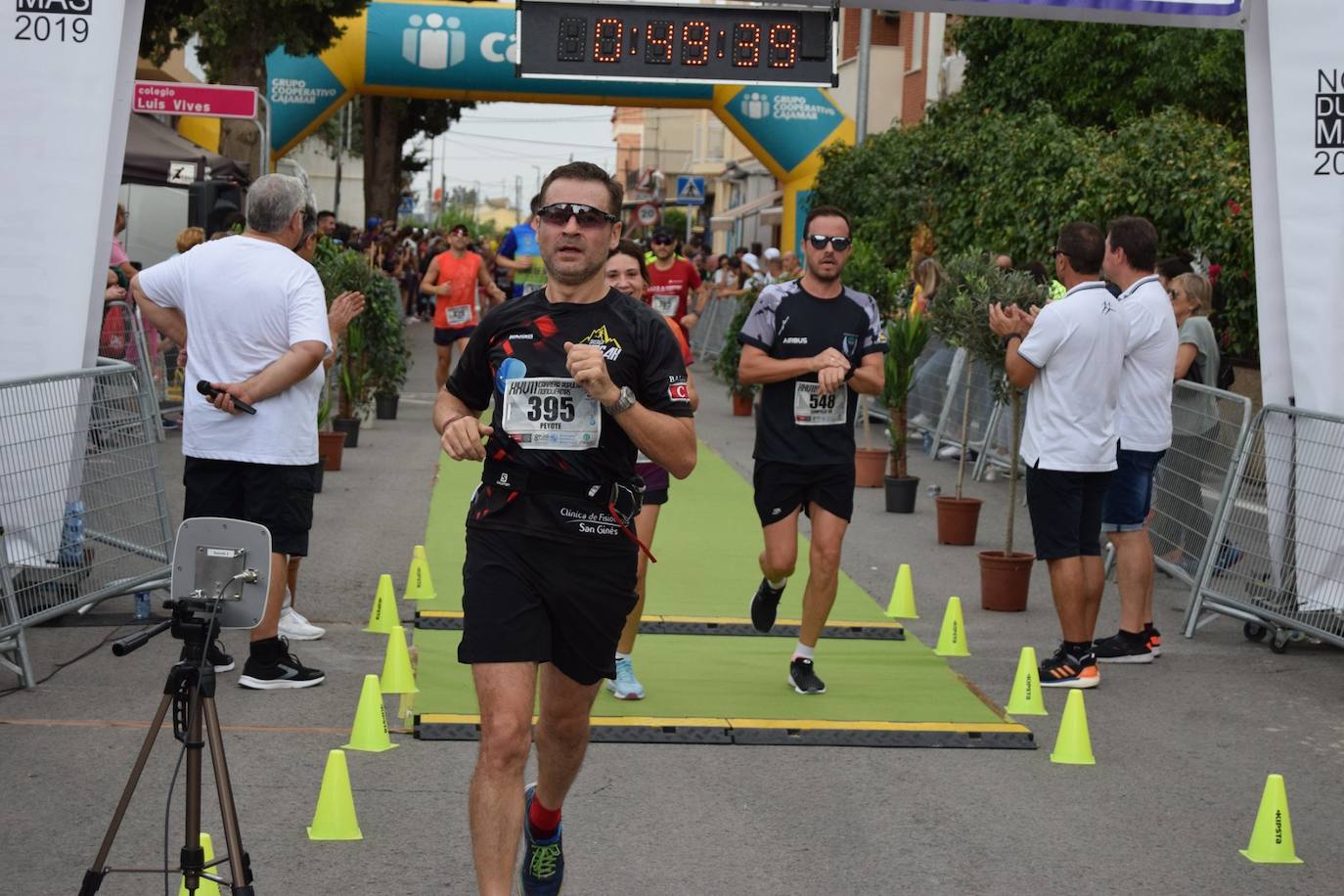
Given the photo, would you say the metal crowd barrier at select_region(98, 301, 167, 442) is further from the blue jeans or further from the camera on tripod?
the camera on tripod

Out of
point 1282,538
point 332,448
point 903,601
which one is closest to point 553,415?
point 903,601

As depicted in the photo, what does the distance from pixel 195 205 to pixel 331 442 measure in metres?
3.03

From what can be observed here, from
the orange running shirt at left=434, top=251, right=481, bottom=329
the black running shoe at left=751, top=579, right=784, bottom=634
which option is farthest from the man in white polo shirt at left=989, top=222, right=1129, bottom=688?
the orange running shirt at left=434, top=251, right=481, bottom=329

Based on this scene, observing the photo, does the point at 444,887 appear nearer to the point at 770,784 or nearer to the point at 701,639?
the point at 770,784

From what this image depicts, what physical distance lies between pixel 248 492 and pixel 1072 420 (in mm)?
3684

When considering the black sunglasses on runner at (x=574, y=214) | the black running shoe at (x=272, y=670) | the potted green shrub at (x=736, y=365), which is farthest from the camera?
the potted green shrub at (x=736, y=365)

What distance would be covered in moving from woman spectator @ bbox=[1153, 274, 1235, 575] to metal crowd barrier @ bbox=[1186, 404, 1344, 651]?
0.95 ft

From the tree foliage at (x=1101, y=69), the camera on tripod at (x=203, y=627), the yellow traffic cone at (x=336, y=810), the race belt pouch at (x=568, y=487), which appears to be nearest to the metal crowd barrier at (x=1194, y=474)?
the yellow traffic cone at (x=336, y=810)

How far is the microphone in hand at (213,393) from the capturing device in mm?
7176

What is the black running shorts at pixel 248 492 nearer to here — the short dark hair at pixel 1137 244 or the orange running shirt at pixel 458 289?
the short dark hair at pixel 1137 244

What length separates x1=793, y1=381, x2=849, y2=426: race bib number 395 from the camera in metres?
7.75

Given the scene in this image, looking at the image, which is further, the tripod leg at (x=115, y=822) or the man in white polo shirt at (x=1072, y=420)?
the man in white polo shirt at (x=1072, y=420)

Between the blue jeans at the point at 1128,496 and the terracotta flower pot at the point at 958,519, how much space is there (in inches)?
136

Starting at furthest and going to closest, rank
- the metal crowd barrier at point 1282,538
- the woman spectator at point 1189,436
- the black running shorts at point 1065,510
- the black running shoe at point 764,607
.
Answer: the woman spectator at point 1189,436 → the metal crowd barrier at point 1282,538 → the black running shorts at point 1065,510 → the black running shoe at point 764,607
